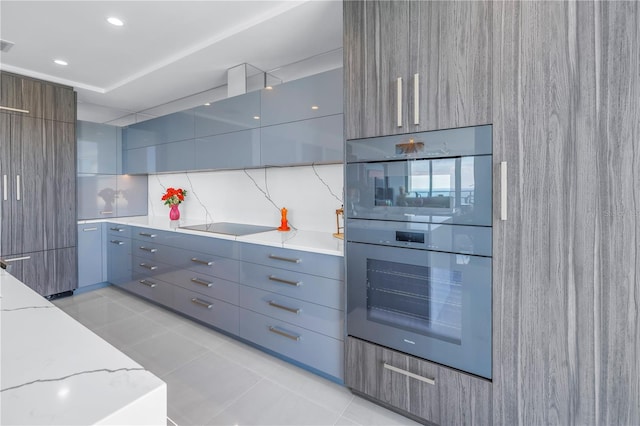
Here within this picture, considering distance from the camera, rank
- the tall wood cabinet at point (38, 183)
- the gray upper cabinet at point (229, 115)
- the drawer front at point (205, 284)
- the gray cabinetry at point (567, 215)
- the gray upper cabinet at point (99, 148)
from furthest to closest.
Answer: the gray upper cabinet at point (99, 148), the tall wood cabinet at point (38, 183), the gray upper cabinet at point (229, 115), the drawer front at point (205, 284), the gray cabinetry at point (567, 215)

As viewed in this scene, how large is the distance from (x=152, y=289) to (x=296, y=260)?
6.69 feet

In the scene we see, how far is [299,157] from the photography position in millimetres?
2328

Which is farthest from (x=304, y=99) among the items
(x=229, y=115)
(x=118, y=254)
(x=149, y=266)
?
(x=118, y=254)

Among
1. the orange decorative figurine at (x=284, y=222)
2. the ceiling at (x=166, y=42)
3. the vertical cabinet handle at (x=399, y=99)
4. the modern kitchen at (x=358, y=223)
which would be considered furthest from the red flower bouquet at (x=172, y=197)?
the vertical cabinet handle at (x=399, y=99)

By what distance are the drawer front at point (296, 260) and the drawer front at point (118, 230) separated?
1977mm

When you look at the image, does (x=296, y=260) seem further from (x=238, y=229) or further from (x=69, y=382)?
(x=69, y=382)

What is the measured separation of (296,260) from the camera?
204cm

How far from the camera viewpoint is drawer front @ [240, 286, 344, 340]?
1.90 meters

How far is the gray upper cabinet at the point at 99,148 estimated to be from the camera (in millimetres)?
3631

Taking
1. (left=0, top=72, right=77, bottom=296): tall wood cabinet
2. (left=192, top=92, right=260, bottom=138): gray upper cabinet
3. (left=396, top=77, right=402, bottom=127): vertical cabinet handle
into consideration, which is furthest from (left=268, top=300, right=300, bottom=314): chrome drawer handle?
(left=0, top=72, right=77, bottom=296): tall wood cabinet

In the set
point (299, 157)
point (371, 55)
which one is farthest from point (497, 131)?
point (299, 157)

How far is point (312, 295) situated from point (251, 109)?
65.3 inches

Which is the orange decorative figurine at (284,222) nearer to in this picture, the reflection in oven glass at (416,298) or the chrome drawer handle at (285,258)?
the chrome drawer handle at (285,258)

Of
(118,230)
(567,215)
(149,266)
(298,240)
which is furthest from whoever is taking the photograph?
(118,230)
